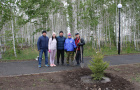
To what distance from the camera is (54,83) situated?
17.4 ft

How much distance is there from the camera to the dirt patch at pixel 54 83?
4.84 metres

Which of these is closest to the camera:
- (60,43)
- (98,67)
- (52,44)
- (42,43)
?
(98,67)

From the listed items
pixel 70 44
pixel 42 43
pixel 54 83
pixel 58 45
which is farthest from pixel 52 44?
pixel 54 83

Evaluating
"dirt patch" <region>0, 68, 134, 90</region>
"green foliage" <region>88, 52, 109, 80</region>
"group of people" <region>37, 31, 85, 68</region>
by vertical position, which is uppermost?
"group of people" <region>37, 31, 85, 68</region>

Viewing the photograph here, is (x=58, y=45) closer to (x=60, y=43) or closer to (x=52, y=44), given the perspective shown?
(x=60, y=43)

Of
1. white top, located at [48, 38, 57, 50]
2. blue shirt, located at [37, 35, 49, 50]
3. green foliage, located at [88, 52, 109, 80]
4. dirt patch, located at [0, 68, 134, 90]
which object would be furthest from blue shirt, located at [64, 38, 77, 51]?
green foliage, located at [88, 52, 109, 80]

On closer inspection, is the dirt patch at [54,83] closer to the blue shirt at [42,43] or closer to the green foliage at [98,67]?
the green foliage at [98,67]

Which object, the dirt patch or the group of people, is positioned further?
the group of people

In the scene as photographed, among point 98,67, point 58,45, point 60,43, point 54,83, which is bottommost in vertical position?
point 54,83

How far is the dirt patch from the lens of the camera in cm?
484

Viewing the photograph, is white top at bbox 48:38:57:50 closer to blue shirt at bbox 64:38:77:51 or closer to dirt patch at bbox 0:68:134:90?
blue shirt at bbox 64:38:77:51

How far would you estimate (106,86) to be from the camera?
4.93 metres

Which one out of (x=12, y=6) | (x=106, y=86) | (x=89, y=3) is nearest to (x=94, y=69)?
(x=106, y=86)

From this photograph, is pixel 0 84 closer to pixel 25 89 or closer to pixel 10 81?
pixel 10 81
